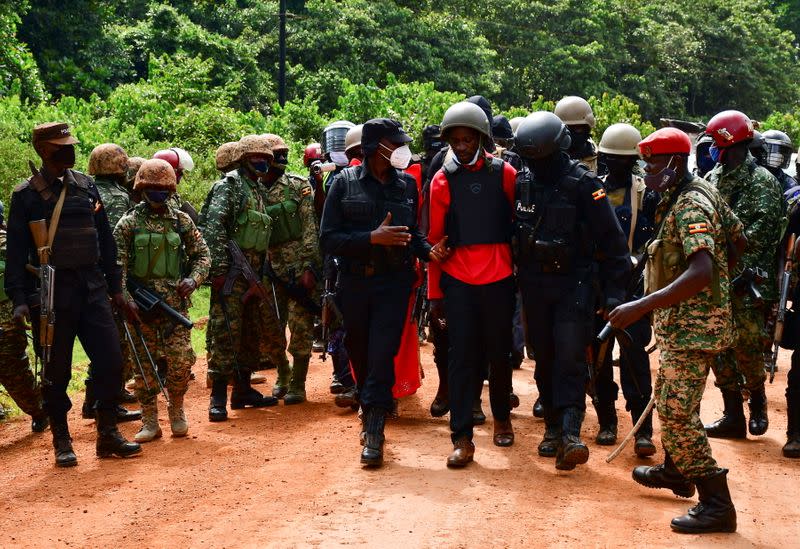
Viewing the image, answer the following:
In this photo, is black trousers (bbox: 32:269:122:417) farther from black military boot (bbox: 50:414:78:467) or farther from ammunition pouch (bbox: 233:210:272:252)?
ammunition pouch (bbox: 233:210:272:252)

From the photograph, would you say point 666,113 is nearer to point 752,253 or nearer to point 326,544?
point 752,253

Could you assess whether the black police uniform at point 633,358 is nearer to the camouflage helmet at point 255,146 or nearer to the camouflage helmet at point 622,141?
the camouflage helmet at point 622,141

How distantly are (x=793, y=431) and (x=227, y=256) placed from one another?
4.59 m

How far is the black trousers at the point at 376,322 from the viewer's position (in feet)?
24.8

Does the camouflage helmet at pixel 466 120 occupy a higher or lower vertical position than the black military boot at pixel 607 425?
higher

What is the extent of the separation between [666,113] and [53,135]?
129 feet

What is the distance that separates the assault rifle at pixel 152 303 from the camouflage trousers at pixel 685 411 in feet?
13.0

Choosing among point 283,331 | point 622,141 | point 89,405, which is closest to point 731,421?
point 622,141

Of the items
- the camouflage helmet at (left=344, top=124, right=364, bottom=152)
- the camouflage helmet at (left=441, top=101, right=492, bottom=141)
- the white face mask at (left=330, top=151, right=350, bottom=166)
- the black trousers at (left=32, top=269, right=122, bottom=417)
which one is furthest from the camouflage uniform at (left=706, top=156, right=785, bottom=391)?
the black trousers at (left=32, top=269, right=122, bottom=417)

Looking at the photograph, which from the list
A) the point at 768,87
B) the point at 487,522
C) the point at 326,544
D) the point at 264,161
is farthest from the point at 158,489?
the point at 768,87

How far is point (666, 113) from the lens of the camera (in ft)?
146

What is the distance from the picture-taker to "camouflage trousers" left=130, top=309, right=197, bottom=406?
8.59m

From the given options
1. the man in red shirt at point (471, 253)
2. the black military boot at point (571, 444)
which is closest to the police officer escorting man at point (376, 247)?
the man in red shirt at point (471, 253)

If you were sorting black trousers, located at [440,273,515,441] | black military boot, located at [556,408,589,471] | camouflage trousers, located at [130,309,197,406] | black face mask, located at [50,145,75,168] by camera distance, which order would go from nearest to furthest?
black military boot, located at [556,408,589,471] < black trousers, located at [440,273,515,441] < black face mask, located at [50,145,75,168] < camouflage trousers, located at [130,309,197,406]
